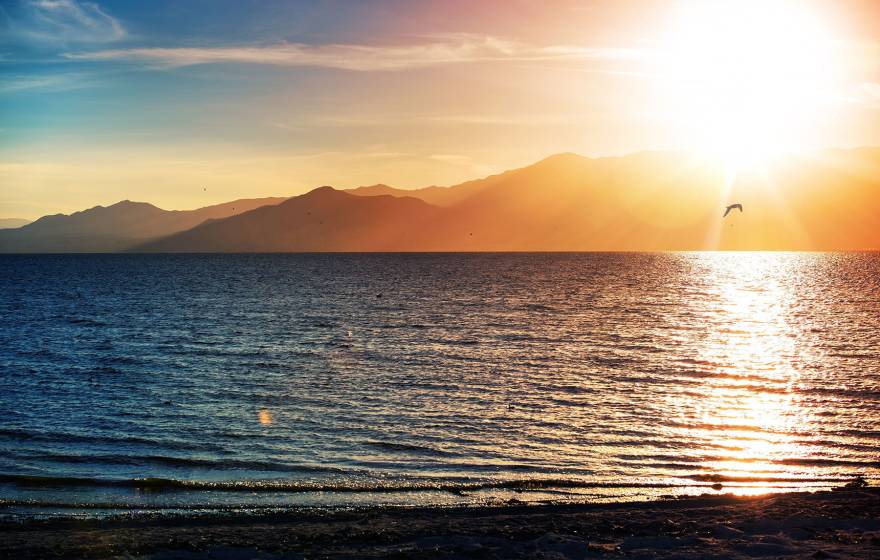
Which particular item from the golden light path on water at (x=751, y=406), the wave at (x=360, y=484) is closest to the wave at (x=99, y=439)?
the wave at (x=360, y=484)

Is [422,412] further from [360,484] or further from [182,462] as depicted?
[182,462]

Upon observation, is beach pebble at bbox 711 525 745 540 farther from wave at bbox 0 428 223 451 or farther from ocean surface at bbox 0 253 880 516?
wave at bbox 0 428 223 451

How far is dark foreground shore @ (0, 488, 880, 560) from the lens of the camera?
1538cm

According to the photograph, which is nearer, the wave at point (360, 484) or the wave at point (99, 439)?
the wave at point (360, 484)

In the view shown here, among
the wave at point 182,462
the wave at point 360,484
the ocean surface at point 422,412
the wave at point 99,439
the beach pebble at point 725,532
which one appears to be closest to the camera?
the beach pebble at point 725,532

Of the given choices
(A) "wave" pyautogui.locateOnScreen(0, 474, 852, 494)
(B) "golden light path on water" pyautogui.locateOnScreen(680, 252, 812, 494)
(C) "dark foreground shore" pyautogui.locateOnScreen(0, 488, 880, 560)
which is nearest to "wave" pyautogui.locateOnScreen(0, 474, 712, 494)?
(A) "wave" pyautogui.locateOnScreen(0, 474, 852, 494)

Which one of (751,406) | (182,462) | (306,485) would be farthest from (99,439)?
(751,406)

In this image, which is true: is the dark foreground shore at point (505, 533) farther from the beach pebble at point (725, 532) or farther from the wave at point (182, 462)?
the wave at point (182, 462)

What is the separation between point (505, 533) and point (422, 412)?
47.7ft

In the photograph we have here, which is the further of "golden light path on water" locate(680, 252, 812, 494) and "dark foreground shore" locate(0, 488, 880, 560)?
"golden light path on water" locate(680, 252, 812, 494)

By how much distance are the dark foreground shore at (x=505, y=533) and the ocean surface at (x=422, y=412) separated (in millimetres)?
1717

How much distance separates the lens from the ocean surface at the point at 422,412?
851 inches

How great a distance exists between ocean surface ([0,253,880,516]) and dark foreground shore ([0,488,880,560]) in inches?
67.6

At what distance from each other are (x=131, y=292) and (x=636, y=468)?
113488 mm
